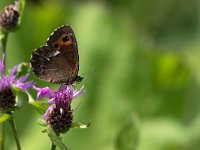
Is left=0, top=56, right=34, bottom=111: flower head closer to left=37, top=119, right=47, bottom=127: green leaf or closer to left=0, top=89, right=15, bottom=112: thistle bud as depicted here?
left=0, top=89, right=15, bottom=112: thistle bud

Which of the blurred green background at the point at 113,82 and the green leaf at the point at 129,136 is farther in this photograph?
the blurred green background at the point at 113,82

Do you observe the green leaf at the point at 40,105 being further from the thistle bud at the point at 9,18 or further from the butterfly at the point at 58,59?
the thistle bud at the point at 9,18

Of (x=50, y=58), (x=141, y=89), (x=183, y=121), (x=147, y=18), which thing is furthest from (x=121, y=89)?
(x=50, y=58)

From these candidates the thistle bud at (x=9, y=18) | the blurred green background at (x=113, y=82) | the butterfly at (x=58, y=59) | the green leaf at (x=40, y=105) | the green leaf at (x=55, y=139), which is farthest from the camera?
the blurred green background at (x=113, y=82)

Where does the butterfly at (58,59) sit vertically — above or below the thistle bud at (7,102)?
above

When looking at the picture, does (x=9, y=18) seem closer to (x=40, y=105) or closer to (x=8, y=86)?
(x=8, y=86)

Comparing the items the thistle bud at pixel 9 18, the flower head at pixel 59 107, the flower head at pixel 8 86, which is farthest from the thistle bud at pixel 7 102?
the thistle bud at pixel 9 18

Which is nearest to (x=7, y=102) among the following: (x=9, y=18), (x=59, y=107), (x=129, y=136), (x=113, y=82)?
(x=59, y=107)

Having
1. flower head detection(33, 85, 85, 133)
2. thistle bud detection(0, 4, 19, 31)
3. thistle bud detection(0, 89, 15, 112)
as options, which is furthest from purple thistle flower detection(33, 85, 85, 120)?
thistle bud detection(0, 4, 19, 31)

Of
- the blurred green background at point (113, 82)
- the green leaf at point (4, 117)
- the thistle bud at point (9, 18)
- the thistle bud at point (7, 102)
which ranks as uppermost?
the thistle bud at point (9, 18)
